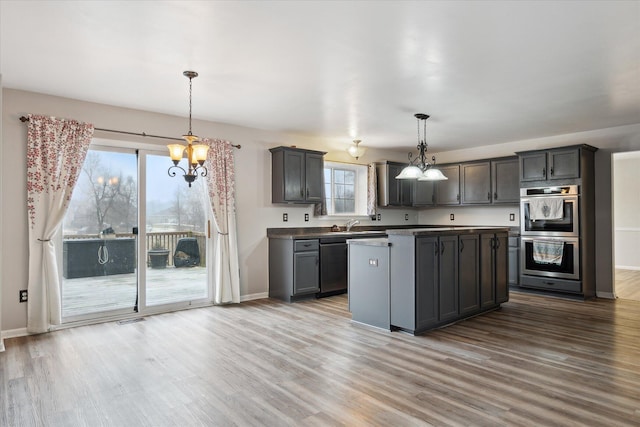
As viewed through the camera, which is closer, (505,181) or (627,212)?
(505,181)

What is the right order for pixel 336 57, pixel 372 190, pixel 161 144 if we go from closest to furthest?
pixel 336 57 < pixel 161 144 < pixel 372 190

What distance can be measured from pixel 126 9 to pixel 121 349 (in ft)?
9.03

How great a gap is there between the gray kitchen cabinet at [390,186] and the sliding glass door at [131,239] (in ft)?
11.0

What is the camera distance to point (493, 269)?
476 cm

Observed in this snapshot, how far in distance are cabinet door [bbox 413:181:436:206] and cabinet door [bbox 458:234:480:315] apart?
3.20 m

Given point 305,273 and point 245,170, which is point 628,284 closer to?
point 305,273

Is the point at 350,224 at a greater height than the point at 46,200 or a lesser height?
lesser

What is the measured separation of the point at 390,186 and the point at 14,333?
226 inches

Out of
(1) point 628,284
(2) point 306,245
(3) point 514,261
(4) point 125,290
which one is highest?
(2) point 306,245

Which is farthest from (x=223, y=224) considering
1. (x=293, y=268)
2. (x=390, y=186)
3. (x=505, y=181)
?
(x=505, y=181)

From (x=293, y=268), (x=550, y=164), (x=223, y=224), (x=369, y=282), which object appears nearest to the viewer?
(x=369, y=282)

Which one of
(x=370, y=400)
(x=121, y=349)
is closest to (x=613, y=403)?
(x=370, y=400)

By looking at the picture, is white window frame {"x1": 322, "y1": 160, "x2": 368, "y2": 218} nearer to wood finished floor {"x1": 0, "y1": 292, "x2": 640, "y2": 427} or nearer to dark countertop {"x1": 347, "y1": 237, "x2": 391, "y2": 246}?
dark countertop {"x1": 347, "y1": 237, "x2": 391, "y2": 246}

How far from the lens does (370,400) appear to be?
98.3 inches
